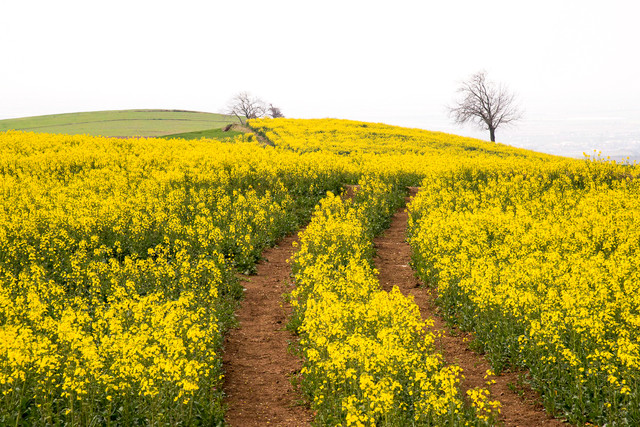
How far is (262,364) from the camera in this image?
1164cm

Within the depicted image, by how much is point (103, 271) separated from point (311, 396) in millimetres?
7831

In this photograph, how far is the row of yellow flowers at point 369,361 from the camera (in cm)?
762

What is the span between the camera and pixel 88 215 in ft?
61.2

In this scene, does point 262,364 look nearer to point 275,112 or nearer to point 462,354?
point 462,354

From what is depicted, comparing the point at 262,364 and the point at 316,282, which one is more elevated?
the point at 316,282

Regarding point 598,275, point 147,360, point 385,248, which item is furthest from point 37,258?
point 598,275

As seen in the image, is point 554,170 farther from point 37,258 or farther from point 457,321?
point 37,258

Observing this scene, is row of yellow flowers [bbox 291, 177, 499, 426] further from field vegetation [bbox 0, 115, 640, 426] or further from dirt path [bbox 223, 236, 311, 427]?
dirt path [bbox 223, 236, 311, 427]

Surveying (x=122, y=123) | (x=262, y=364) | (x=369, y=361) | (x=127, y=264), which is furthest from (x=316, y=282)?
(x=122, y=123)

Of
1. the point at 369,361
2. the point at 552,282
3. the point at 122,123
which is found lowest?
the point at 369,361

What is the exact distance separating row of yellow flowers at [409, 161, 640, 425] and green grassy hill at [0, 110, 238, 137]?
56463mm

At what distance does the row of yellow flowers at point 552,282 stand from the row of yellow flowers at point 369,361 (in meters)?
1.42

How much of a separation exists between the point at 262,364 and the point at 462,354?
4.60 meters

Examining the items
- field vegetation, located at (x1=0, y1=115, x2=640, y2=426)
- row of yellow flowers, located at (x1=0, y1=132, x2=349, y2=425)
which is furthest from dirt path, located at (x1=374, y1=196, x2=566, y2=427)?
row of yellow flowers, located at (x1=0, y1=132, x2=349, y2=425)
